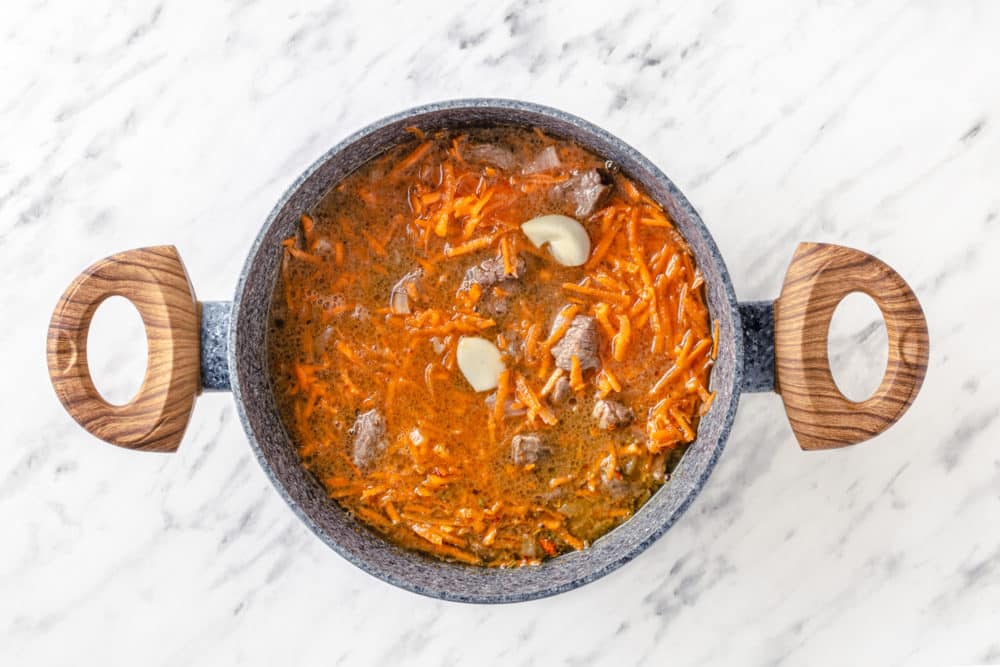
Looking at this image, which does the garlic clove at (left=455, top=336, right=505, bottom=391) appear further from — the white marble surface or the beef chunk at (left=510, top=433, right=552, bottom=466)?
the white marble surface

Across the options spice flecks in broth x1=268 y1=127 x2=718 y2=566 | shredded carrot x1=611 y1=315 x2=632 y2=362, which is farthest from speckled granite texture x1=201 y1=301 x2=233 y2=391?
shredded carrot x1=611 y1=315 x2=632 y2=362

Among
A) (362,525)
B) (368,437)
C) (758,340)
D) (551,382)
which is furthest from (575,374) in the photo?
(362,525)

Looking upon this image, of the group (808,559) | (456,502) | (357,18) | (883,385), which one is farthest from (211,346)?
(808,559)

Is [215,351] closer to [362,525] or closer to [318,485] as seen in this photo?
[318,485]

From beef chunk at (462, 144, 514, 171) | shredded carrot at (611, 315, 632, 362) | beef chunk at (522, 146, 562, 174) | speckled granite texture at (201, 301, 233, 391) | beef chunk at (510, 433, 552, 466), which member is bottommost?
beef chunk at (510, 433, 552, 466)

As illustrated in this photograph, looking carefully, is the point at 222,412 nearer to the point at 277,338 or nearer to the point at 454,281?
the point at 277,338
